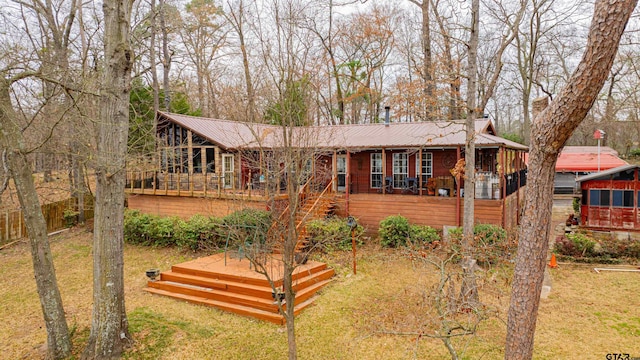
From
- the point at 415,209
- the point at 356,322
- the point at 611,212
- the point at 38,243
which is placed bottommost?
the point at 356,322

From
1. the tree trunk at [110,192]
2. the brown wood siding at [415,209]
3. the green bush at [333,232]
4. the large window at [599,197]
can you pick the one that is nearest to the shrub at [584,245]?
the brown wood siding at [415,209]

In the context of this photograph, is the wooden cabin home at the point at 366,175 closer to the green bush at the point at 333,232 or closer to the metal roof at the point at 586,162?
the green bush at the point at 333,232

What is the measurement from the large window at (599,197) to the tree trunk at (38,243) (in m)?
17.4

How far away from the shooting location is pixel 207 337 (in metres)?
7.11

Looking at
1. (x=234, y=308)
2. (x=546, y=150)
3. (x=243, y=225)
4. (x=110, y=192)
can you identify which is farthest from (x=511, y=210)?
(x=110, y=192)

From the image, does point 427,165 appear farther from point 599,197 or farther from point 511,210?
point 599,197

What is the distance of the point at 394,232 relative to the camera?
12.2 m

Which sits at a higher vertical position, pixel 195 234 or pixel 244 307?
pixel 195 234

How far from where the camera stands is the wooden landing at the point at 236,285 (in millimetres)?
8266

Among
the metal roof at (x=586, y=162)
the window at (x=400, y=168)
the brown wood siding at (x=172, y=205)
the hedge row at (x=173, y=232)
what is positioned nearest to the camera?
the hedge row at (x=173, y=232)

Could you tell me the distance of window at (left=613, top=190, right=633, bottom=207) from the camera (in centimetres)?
1340

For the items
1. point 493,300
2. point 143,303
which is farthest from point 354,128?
point 143,303

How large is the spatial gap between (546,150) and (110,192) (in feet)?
22.2

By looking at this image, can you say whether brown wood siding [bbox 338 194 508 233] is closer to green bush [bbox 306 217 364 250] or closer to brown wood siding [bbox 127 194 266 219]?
green bush [bbox 306 217 364 250]
